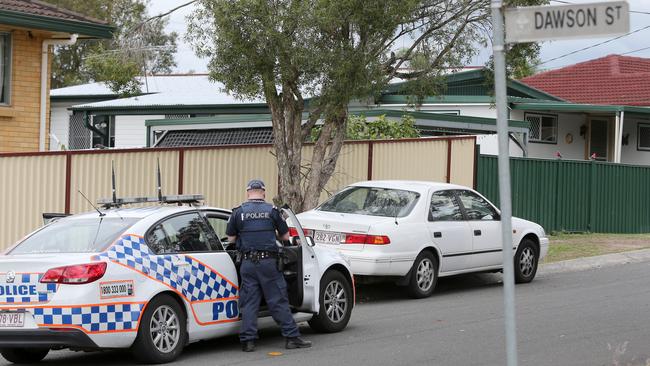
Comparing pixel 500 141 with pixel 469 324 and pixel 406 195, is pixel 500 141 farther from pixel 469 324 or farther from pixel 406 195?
pixel 406 195

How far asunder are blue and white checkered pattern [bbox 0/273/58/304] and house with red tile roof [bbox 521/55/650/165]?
22.3 m

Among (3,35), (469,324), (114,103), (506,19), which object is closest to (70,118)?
(114,103)

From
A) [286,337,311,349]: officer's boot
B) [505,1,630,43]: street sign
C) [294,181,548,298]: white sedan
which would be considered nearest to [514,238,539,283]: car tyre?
[294,181,548,298]: white sedan

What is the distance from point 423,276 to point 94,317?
20.4 feet

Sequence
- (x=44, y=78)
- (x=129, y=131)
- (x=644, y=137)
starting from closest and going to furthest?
(x=44, y=78)
(x=129, y=131)
(x=644, y=137)

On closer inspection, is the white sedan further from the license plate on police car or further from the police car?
the police car

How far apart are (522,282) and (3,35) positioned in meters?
9.67

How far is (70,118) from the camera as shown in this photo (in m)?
35.1

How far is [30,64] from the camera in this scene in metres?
18.2

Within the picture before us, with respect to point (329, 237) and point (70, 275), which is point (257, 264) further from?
point (329, 237)

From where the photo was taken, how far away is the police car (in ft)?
27.5

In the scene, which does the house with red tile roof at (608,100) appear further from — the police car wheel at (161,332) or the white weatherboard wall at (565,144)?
the police car wheel at (161,332)

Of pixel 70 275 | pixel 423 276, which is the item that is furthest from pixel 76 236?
pixel 423 276

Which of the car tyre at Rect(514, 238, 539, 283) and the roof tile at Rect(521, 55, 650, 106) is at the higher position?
the roof tile at Rect(521, 55, 650, 106)
